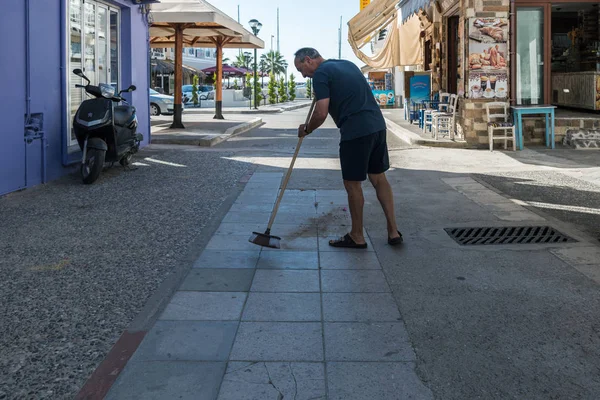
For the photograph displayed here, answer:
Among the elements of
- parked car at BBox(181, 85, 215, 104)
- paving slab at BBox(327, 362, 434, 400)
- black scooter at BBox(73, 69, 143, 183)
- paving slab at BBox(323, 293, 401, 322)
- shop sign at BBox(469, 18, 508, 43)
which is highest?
parked car at BBox(181, 85, 215, 104)

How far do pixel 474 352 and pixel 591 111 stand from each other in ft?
48.1

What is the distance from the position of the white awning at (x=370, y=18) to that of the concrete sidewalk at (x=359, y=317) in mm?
13840

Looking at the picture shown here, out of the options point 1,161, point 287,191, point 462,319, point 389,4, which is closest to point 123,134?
point 1,161

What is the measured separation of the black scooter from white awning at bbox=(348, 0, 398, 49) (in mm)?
10947

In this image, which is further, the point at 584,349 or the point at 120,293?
the point at 120,293

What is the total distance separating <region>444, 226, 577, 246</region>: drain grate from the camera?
621 centimetres

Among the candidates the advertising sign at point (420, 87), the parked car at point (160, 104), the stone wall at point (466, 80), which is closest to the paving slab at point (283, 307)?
the stone wall at point (466, 80)

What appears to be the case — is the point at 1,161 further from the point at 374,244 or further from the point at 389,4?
the point at 389,4

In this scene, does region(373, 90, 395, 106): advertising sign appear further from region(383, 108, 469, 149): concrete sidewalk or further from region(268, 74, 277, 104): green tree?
region(268, 74, 277, 104): green tree

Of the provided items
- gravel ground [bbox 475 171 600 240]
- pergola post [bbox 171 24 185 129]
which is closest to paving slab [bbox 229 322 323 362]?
gravel ground [bbox 475 171 600 240]

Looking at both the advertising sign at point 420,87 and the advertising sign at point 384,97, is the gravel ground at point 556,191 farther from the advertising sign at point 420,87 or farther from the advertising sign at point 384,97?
the advertising sign at point 384,97

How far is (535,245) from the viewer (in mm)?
6043

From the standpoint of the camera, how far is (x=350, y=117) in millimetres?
5840

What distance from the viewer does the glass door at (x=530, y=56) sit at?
1463 centimetres
